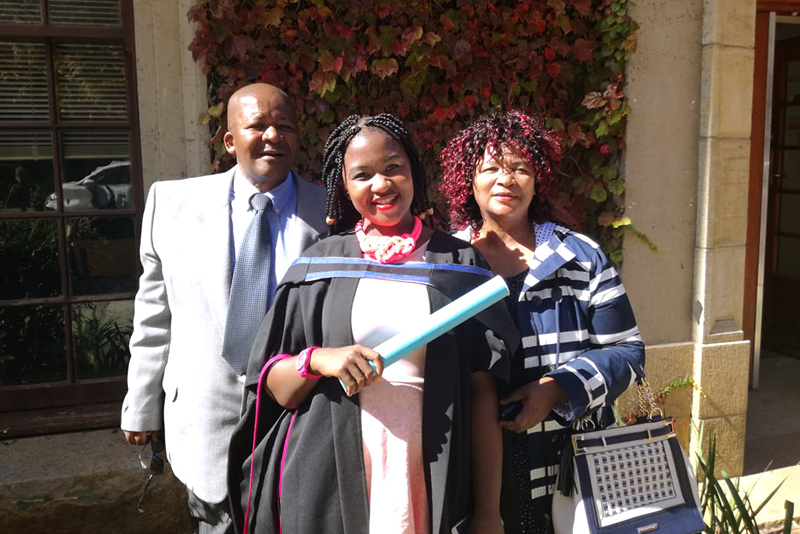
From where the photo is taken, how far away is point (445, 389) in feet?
5.27

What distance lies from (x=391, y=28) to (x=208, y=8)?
0.88m

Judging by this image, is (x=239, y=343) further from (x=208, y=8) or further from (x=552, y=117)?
(x=552, y=117)

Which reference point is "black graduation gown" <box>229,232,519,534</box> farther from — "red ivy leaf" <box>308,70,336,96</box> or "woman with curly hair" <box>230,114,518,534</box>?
"red ivy leaf" <box>308,70,336,96</box>

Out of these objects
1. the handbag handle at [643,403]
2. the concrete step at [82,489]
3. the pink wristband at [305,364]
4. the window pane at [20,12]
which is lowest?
the concrete step at [82,489]

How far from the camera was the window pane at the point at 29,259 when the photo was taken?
3.53m

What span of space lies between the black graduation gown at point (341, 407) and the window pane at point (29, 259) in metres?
2.31

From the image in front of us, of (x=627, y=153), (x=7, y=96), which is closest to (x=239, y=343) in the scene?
(x=7, y=96)

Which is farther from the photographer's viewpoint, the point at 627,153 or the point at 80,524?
the point at 627,153

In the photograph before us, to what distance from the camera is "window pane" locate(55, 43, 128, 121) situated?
3475mm

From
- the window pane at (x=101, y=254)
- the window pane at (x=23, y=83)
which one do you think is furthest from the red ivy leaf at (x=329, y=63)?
the window pane at (x=23, y=83)

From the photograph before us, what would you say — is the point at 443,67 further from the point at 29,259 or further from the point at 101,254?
the point at 29,259

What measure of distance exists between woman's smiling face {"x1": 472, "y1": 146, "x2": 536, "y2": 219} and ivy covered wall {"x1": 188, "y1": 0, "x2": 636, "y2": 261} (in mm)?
1585

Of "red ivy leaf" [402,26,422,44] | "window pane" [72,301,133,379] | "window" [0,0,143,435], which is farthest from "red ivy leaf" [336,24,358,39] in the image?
"window pane" [72,301,133,379]

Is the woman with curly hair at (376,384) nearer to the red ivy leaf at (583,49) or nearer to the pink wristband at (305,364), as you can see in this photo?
the pink wristband at (305,364)
